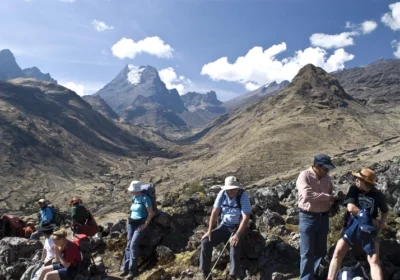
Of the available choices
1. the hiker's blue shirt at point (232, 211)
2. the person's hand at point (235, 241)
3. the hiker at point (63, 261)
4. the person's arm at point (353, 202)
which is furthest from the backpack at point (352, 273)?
the hiker at point (63, 261)

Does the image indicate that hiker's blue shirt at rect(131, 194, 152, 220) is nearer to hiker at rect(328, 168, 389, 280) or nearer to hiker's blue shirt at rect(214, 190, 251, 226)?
hiker's blue shirt at rect(214, 190, 251, 226)

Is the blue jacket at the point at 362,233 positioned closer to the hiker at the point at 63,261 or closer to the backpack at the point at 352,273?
the backpack at the point at 352,273

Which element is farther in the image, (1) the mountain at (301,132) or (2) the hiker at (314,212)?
(1) the mountain at (301,132)

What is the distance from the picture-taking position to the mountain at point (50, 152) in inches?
3086

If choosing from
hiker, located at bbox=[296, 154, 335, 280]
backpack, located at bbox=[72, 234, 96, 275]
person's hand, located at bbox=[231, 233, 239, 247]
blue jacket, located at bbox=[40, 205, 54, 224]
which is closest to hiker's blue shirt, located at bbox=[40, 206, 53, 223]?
blue jacket, located at bbox=[40, 205, 54, 224]

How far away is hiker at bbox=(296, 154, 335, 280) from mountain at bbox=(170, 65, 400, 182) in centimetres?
4935

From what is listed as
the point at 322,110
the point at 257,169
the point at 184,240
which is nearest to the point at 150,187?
the point at 184,240

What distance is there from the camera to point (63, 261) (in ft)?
23.3

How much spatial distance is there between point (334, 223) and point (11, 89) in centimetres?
17671

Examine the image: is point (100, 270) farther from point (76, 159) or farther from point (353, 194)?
point (76, 159)

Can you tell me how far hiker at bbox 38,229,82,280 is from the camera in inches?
277

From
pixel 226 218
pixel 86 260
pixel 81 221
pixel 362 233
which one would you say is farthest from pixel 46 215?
pixel 362 233

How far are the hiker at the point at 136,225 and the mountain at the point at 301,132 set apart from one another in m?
47.4

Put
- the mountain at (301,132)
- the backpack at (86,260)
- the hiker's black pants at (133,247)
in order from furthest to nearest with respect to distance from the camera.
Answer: the mountain at (301,132), the hiker's black pants at (133,247), the backpack at (86,260)
